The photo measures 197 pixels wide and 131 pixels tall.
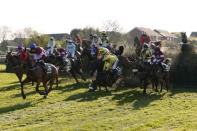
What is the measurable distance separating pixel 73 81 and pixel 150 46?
23.7ft

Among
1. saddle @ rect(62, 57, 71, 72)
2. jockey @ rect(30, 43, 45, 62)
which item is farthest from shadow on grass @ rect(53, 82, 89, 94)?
jockey @ rect(30, 43, 45, 62)

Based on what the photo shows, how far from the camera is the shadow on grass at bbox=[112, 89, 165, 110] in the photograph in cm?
1819

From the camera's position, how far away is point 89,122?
14703mm

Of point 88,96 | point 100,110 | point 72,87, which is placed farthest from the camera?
point 72,87

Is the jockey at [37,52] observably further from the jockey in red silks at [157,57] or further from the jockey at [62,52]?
the jockey at [62,52]

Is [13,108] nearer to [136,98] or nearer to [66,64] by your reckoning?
[136,98]

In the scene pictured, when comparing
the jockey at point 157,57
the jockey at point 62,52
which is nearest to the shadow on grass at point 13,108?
the jockey at point 157,57

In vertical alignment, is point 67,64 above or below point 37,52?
below

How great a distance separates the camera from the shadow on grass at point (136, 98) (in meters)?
18.2

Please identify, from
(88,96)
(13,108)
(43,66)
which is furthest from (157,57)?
(13,108)

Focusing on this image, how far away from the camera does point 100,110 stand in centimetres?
1698

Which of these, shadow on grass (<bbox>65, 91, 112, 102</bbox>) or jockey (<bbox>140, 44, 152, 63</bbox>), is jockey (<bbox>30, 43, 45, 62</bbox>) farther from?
jockey (<bbox>140, 44, 152, 63</bbox>)

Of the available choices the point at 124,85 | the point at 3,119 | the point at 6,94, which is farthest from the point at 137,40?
the point at 3,119

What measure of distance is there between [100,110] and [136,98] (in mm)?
3202
